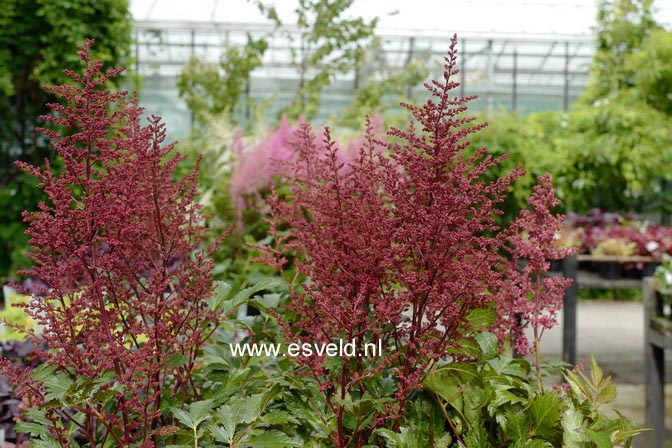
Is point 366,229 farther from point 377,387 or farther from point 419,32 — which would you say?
point 419,32

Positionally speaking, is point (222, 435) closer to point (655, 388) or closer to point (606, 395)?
point (606, 395)

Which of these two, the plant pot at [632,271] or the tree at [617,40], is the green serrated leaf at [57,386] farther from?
the tree at [617,40]

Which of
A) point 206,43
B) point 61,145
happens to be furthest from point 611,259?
point 206,43

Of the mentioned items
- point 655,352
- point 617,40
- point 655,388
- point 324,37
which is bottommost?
point 655,388

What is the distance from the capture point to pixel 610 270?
426 centimetres

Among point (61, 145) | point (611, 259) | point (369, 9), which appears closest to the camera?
point (61, 145)

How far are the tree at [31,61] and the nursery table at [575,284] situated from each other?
157 inches

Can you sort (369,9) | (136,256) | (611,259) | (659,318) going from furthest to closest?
(369,9), (611,259), (659,318), (136,256)

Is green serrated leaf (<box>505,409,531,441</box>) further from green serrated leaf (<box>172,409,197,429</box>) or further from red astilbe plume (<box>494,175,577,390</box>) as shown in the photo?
green serrated leaf (<box>172,409,197,429</box>)

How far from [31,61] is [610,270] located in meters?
5.55

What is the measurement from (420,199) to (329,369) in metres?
0.28

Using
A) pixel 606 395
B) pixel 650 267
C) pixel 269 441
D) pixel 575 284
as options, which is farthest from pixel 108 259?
pixel 650 267

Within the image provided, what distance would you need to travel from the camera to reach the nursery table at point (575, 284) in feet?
11.8

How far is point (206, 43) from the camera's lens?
1184 centimetres
